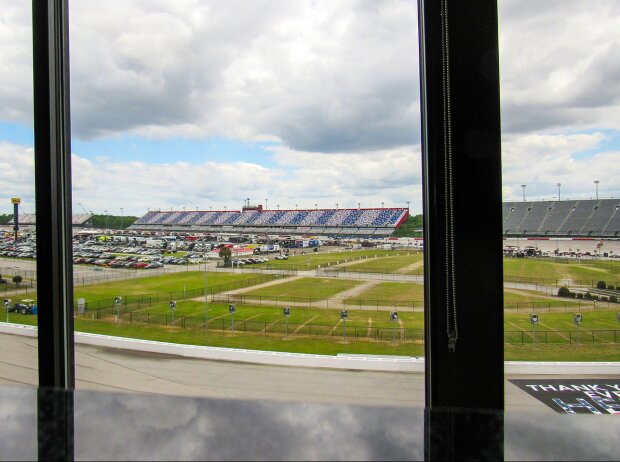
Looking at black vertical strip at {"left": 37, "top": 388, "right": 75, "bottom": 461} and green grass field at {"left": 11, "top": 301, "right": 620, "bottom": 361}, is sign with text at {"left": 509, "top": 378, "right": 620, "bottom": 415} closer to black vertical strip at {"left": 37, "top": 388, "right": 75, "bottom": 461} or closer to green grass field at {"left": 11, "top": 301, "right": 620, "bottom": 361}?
green grass field at {"left": 11, "top": 301, "right": 620, "bottom": 361}

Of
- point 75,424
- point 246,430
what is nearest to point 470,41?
point 246,430

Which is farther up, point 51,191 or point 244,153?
point 244,153

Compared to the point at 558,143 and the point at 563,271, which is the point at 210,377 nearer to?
the point at 563,271

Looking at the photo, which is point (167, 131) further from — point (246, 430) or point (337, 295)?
point (337, 295)

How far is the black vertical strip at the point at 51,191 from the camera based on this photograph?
4.41 feet

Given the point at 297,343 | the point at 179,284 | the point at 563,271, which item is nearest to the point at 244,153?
the point at 297,343

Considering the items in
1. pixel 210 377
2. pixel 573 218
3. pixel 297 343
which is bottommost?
pixel 210 377

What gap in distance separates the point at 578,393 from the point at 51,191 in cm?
228

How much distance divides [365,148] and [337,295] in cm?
173

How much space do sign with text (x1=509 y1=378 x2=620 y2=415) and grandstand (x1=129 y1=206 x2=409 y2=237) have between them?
3.23 ft

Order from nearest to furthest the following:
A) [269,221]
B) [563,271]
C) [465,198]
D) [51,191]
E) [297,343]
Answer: [465,198]
[51,191]
[563,271]
[269,221]
[297,343]

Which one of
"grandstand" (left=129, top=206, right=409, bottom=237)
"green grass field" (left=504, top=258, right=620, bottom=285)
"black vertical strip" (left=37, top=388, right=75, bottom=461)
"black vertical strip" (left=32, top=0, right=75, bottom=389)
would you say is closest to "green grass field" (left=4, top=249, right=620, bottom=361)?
"green grass field" (left=504, top=258, right=620, bottom=285)

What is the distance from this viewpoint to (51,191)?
4.43 feet

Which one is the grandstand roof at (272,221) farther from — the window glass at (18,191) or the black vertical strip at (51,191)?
the black vertical strip at (51,191)
